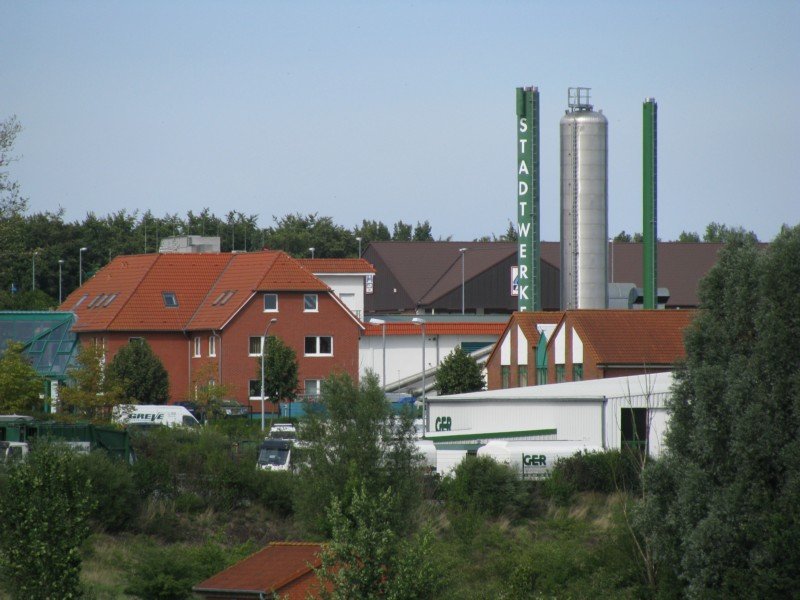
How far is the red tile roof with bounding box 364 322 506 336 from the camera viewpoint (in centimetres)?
7440

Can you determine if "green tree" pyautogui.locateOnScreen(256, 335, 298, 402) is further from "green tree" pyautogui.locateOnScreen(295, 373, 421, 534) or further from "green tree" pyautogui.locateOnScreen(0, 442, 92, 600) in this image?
"green tree" pyautogui.locateOnScreen(0, 442, 92, 600)

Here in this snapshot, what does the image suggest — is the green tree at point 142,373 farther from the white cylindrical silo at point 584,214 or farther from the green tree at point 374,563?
the green tree at point 374,563

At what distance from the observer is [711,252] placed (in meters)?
101

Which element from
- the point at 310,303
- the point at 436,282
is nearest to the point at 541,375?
the point at 310,303

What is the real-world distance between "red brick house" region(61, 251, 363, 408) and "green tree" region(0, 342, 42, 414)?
62.9 feet

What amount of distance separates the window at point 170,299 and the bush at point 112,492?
109ft

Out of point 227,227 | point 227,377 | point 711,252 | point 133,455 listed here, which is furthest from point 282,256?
point 227,227

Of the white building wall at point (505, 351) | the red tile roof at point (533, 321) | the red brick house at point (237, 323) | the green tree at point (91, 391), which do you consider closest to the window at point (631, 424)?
the red tile roof at point (533, 321)

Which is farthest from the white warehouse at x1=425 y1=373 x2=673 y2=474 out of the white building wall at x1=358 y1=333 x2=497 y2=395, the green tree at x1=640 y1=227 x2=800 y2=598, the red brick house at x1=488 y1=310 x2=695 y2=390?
the white building wall at x1=358 y1=333 x2=497 y2=395

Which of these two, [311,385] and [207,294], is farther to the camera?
[207,294]

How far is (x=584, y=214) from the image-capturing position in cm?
5828

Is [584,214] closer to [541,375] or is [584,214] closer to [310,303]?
[541,375]

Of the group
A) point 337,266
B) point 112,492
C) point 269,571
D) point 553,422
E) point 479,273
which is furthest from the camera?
point 479,273

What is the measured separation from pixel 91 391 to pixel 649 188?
28300 mm
